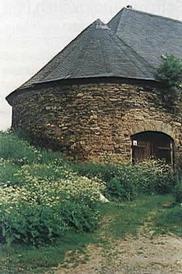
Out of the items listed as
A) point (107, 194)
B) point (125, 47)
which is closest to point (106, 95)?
point (125, 47)

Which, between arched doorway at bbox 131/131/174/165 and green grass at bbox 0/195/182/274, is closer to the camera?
green grass at bbox 0/195/182/274

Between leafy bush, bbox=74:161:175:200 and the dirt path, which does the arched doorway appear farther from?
the dirt path

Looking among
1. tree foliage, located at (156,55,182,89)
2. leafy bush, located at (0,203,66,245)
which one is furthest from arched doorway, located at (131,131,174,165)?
leafy bush, located at (0,203,66,245)

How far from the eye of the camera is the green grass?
802 cm

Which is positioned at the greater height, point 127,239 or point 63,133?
point 63,133

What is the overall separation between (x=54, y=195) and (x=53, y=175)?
246cm

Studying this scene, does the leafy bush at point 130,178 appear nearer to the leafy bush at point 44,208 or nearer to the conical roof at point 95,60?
the leafy bush at point 44,208

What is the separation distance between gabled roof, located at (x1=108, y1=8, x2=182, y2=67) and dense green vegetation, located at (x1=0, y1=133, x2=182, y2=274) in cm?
501

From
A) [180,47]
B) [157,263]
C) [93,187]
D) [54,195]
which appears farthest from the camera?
[180,47]

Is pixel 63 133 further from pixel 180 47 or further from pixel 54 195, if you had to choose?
pixel 180 47

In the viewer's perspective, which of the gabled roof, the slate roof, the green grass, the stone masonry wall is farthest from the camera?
the gabled roof

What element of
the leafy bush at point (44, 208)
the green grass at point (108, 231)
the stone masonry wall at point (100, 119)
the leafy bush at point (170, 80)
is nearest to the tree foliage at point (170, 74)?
the leafy bush at point (170, 80)

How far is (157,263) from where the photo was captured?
841 centimetres

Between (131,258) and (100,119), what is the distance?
747cm
